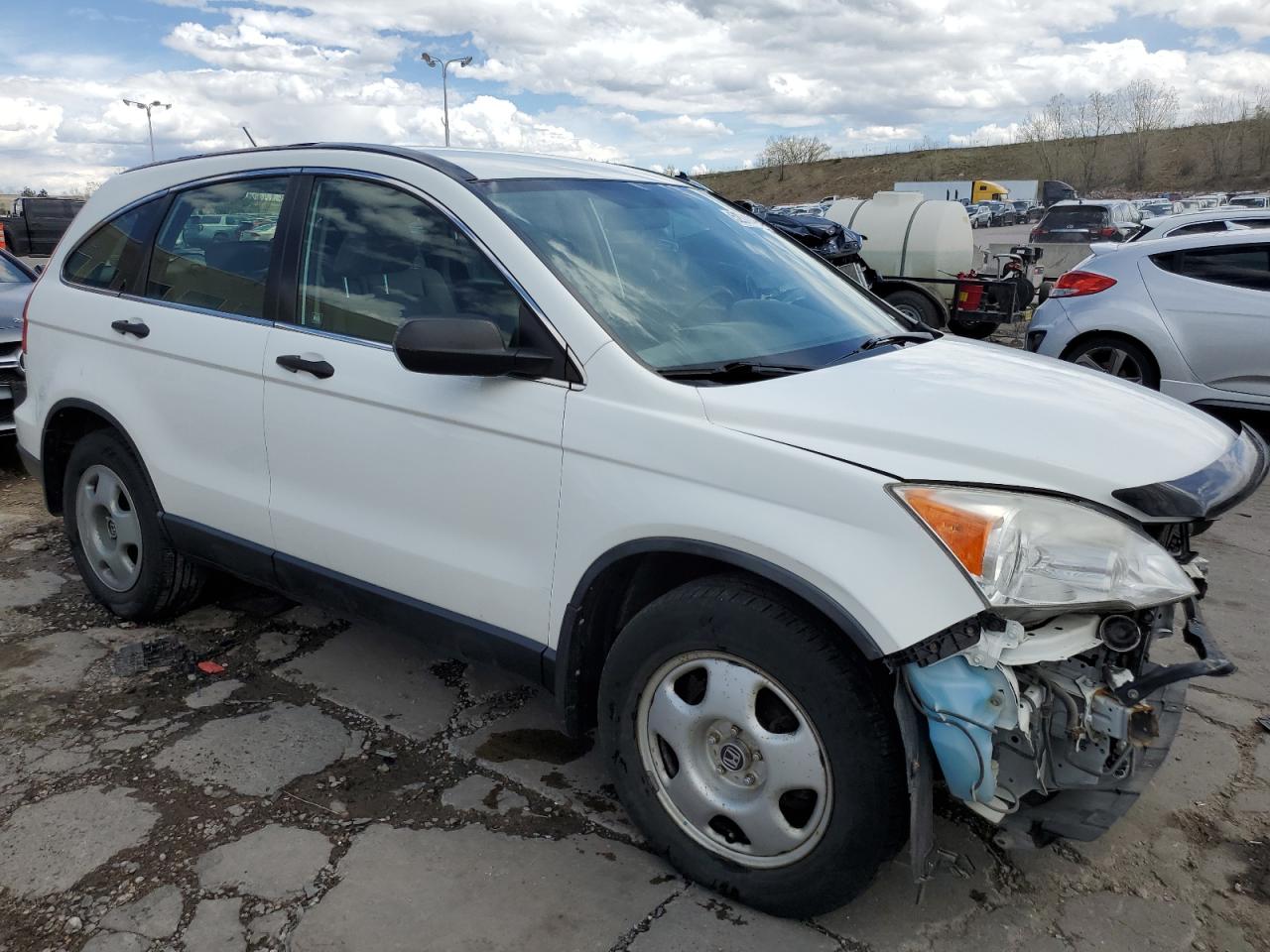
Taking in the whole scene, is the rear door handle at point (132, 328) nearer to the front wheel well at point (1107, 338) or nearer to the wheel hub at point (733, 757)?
the wheel hub at point (733, 757)

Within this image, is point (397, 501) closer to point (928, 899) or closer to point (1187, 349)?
point (928, 899)

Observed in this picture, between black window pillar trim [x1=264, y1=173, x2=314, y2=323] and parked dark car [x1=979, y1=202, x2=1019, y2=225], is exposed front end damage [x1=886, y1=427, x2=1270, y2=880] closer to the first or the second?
black window pillar trim [x1=264, y1=173, x2=314, y2=323]

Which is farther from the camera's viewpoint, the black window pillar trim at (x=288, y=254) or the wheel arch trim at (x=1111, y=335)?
the wheel arch trim at (x=1111, y=335)

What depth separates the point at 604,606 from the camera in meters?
2.63

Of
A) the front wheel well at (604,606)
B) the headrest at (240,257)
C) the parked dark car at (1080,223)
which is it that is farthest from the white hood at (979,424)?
the parked dark car at (1080,223)

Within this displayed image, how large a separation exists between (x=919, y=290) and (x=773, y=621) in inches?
413

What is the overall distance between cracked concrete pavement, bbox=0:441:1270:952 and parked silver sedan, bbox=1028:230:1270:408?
4.31 m

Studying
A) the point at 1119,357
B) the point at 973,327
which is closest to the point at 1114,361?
the point at 1119,357

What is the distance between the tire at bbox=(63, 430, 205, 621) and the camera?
154 inches

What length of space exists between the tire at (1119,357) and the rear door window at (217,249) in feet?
21.1

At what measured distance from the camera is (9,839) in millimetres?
2740

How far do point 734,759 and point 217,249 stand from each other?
259cm

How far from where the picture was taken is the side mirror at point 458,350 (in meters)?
2.50

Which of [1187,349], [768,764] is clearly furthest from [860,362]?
[1187,349]
